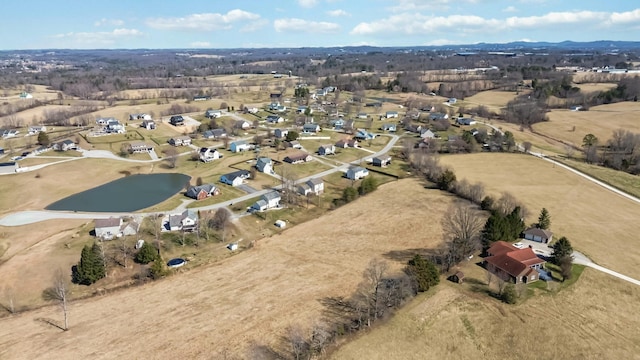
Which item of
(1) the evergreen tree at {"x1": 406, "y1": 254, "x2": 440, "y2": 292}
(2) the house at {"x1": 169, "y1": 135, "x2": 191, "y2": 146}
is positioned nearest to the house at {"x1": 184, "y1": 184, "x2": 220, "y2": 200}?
(2) the house at {"x1": 169, "y1": 135, "x2": 191, "y2": 146}

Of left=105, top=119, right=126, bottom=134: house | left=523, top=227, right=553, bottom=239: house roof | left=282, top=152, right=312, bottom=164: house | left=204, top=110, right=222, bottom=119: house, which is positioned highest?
left=204, top=110, right=222, bottom=119: house

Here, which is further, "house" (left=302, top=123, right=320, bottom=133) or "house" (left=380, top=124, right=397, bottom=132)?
"house" (left=380, top=124, right=397, bottom=132)

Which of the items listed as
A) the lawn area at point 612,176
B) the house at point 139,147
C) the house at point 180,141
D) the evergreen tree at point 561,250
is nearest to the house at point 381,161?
the lawn area at point 612,176

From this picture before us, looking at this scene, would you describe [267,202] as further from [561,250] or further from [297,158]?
[561,250]

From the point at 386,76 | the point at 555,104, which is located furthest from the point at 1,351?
the point at 386,76

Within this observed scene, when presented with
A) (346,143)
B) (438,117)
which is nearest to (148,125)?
(346,143)

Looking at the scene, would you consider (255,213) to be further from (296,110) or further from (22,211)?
(296,110)

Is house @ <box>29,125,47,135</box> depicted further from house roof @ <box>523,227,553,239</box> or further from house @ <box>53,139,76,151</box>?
house roof @ <box>523,227,553,239</box>
